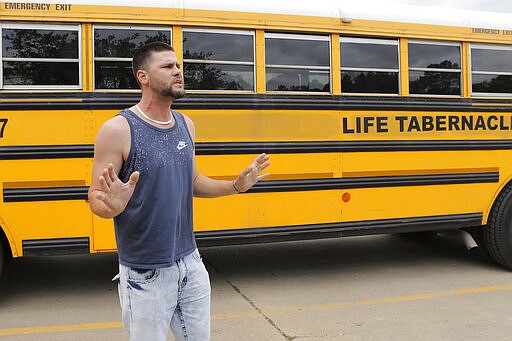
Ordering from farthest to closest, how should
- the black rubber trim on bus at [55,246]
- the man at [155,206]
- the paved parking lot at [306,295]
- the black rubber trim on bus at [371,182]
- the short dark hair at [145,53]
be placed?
the black rubber trim on bus at [371,182] < the black rubber trim on bus at [55,246] < the paved parking lot at [306,295] < the short dark hair at [145,53] < the man at [155,206]

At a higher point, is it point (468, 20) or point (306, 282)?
point (468, 20)

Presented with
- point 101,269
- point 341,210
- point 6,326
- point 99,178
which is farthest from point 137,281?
point 101,269

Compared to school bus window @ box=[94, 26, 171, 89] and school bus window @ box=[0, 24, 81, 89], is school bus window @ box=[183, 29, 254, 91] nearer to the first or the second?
school bus window @ box=[94, 26, 171, 89]

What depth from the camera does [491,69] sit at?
520 cm

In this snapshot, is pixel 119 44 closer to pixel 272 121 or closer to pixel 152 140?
pixel 272 121

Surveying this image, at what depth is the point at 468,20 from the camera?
Result: 16.7 ft

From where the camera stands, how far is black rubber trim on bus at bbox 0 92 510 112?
4.05 m

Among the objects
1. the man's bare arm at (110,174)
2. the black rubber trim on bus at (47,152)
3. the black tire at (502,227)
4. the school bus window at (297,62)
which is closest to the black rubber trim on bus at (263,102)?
the school bus window at (297,62)

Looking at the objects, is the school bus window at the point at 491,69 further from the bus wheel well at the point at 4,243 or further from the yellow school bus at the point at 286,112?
the bus wheel well at the point at 4,243

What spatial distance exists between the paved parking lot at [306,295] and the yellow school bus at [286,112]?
517 mm

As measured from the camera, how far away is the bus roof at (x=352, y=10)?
4.29 meters

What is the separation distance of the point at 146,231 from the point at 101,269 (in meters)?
3.77

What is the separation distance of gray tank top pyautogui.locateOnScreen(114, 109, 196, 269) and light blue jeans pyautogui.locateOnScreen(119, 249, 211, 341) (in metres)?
0.05

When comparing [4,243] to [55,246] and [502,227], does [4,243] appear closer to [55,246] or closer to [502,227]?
[55,246]
